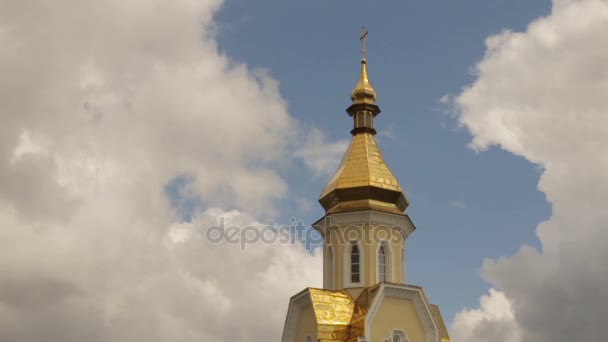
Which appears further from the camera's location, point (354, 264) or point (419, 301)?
point (354, 264)

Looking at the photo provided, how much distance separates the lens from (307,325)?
3481 cm

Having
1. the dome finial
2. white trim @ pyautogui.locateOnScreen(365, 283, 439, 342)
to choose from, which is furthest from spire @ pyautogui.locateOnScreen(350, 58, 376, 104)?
white trim @ pyautogui.locateOnScreen(365, 283, 439, 342)

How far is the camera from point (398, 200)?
3703 centimetres

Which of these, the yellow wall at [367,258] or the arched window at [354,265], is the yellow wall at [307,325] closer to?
the yellow wall at [367,258]

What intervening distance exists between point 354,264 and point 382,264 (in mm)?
1121

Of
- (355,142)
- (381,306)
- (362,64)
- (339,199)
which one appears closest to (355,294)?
(381,306)

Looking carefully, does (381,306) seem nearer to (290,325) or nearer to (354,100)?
(290,325)

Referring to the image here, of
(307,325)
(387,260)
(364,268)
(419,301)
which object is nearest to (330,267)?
(364,268)

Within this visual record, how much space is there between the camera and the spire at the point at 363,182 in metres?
36.5

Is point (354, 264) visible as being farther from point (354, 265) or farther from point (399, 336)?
point (399, 336)

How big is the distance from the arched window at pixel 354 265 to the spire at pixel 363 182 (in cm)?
159

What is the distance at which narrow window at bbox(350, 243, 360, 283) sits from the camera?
117 ft

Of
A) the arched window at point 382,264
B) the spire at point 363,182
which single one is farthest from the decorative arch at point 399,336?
the spire at point 363,182

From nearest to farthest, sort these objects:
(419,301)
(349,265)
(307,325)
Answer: (419,301), (307,325), (349,265)
